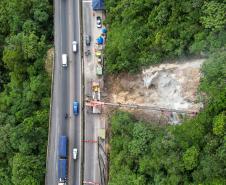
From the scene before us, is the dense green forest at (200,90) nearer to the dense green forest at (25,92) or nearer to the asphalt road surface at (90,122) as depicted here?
the asphalt road surface at (90,122)

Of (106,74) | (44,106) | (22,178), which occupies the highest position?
(106,74)

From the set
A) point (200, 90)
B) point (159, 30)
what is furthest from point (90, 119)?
point (200, 90)

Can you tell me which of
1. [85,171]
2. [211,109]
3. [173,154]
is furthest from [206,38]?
[85,171]

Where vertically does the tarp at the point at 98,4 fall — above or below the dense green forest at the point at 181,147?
above

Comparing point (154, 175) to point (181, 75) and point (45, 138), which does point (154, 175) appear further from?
point (45, 138)

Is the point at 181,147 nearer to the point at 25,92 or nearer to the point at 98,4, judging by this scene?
the point at 98,4

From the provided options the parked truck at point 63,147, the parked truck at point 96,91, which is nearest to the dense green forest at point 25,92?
the parked truck at point 63,147
